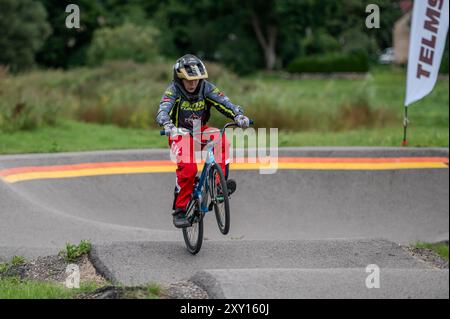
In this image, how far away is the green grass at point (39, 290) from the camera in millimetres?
6238

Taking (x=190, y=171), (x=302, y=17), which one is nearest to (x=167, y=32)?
(x=302, y=17)

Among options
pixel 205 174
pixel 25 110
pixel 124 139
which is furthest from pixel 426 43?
pixel 25 110

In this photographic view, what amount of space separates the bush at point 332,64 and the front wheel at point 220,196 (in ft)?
146

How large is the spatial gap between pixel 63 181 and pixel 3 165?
1.08m

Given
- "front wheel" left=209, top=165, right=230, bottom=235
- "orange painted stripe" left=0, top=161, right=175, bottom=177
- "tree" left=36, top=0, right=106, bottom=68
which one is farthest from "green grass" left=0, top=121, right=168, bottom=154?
"tree" left=36, top=0, right=106, bottom=68

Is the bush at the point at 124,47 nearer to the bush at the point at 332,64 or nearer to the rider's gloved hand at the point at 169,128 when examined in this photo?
the bush at the point at 332,64

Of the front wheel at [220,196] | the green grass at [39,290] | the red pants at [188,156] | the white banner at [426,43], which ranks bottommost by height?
the green grass at [39,290]

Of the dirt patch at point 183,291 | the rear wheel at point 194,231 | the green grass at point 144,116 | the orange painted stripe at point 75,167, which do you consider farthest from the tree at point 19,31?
the dirt patch at point 183,291

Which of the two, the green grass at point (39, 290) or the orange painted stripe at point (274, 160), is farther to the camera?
the orange painted stripe at point (274, 160)

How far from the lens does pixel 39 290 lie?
21.0ft

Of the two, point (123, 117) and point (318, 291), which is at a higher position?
point (123, 117)
